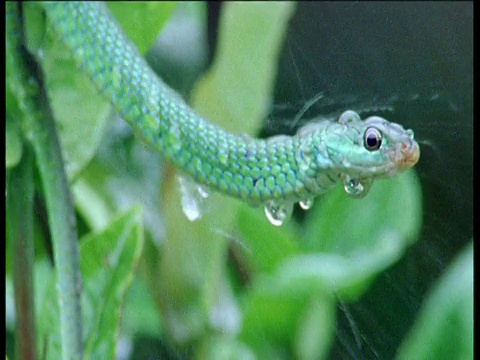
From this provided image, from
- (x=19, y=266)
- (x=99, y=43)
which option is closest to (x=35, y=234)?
(x=19, y=266)

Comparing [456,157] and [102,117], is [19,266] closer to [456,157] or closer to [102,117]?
[102,117]

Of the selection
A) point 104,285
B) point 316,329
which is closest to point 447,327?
point 316,329

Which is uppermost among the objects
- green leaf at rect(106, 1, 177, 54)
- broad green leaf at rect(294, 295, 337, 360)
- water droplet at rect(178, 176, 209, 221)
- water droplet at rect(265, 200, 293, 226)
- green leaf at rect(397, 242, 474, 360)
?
green leaf at rect(106, 1, 177, 54)

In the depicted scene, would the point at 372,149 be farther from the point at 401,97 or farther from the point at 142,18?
the point at 142,18

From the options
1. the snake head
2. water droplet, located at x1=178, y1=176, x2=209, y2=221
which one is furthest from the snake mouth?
water droplet, located at x1=178, y1=176, x2=209, y2=221

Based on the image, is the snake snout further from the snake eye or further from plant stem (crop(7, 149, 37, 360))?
plant stem (crop(7, 149, 37, 360))

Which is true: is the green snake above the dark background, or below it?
above

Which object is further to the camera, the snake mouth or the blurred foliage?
the blurred foliage
